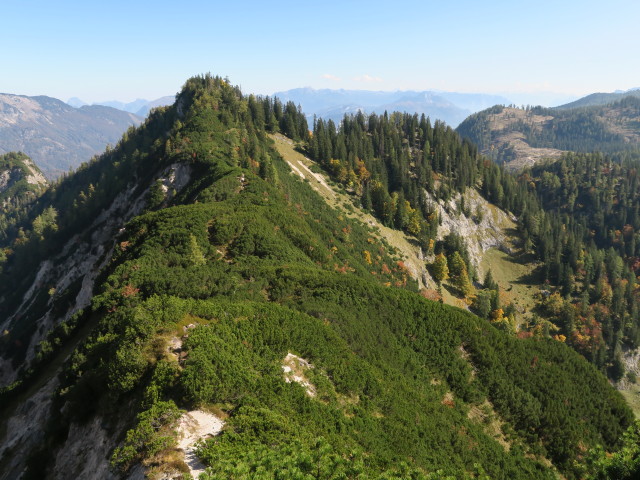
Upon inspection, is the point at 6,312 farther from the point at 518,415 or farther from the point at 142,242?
the point at 518,415

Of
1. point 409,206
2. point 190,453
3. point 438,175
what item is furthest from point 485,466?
point 438,175

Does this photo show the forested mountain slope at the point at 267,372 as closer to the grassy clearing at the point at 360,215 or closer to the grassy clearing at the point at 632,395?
the grassy clearing at the point at 360,215

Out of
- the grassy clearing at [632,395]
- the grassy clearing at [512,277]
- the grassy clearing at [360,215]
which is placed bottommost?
the grassy clearing at [632,395]

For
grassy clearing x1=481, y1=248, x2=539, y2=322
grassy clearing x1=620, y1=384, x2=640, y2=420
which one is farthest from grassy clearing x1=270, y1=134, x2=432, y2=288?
grassy clearing x1=620, y1=384, x2=640, y2=420

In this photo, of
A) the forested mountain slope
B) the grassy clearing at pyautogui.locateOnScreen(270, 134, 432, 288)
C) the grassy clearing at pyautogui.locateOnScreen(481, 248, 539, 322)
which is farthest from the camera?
the grassy clearing at pyautogui.locateOnScreen(481, 248, 539, 322)

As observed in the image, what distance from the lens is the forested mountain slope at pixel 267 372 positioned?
68.6ft

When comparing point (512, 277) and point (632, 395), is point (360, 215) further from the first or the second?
point (632, 395)

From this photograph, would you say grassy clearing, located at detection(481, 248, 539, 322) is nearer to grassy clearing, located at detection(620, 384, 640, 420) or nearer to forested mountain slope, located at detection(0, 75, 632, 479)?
grassy clearing, located at detection(620, 384, 640, 420)

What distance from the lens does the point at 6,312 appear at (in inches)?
4493

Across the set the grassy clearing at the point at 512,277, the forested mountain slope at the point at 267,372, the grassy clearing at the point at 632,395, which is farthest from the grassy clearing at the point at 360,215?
the grassy clearing at the point at 632,395

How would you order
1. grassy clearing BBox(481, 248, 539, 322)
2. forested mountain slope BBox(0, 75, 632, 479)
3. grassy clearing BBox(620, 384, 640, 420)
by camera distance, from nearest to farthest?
forested mountain slope BBox(0, 75, 632, 479), grassy clearing BBox(620, 384, 640, 420), grassy clearing BBox(481, 248, 539, 322)

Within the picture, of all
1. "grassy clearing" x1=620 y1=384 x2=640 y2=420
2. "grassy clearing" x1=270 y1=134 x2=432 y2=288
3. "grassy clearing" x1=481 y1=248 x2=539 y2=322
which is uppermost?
"grassy clearing" x1=270 y1=134 x2=432 y2=288

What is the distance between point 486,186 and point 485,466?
154687 millimetres

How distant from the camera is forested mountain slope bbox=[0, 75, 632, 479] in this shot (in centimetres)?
2091
